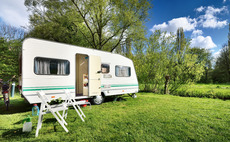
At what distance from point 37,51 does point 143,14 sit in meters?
10.1

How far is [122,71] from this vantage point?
21.9 feet

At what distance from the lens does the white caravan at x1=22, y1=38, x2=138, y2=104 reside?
3981 millimetres

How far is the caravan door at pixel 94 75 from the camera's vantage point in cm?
545

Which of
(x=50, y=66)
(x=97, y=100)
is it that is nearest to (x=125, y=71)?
(x=97, y=100)

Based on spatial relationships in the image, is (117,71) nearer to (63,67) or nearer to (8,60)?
(63,67)

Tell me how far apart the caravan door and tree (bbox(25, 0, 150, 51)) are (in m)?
6.16

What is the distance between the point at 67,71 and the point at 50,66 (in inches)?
26.0

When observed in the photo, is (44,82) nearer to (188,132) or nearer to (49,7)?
(188,132)

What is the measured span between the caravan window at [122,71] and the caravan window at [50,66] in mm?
2661

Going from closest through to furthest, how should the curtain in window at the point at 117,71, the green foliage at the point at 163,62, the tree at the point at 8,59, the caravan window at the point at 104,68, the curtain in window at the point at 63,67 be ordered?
1. the curtain in window at the point at 63,67
2. the caravan window at the point at 104,68
3. the curtain in window at the point at 117,71
4. the tree at the point at 8,59
5. the green foliage at the point at 163,62

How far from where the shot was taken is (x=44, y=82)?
4203 mm


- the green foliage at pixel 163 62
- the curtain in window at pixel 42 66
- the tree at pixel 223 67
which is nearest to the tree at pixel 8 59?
the curtain in window at pixel 42 66

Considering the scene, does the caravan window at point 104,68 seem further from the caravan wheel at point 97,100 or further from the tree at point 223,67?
the tree at point 223,67

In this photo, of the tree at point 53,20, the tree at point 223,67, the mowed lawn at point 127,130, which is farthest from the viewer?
the tree at point 223,67
